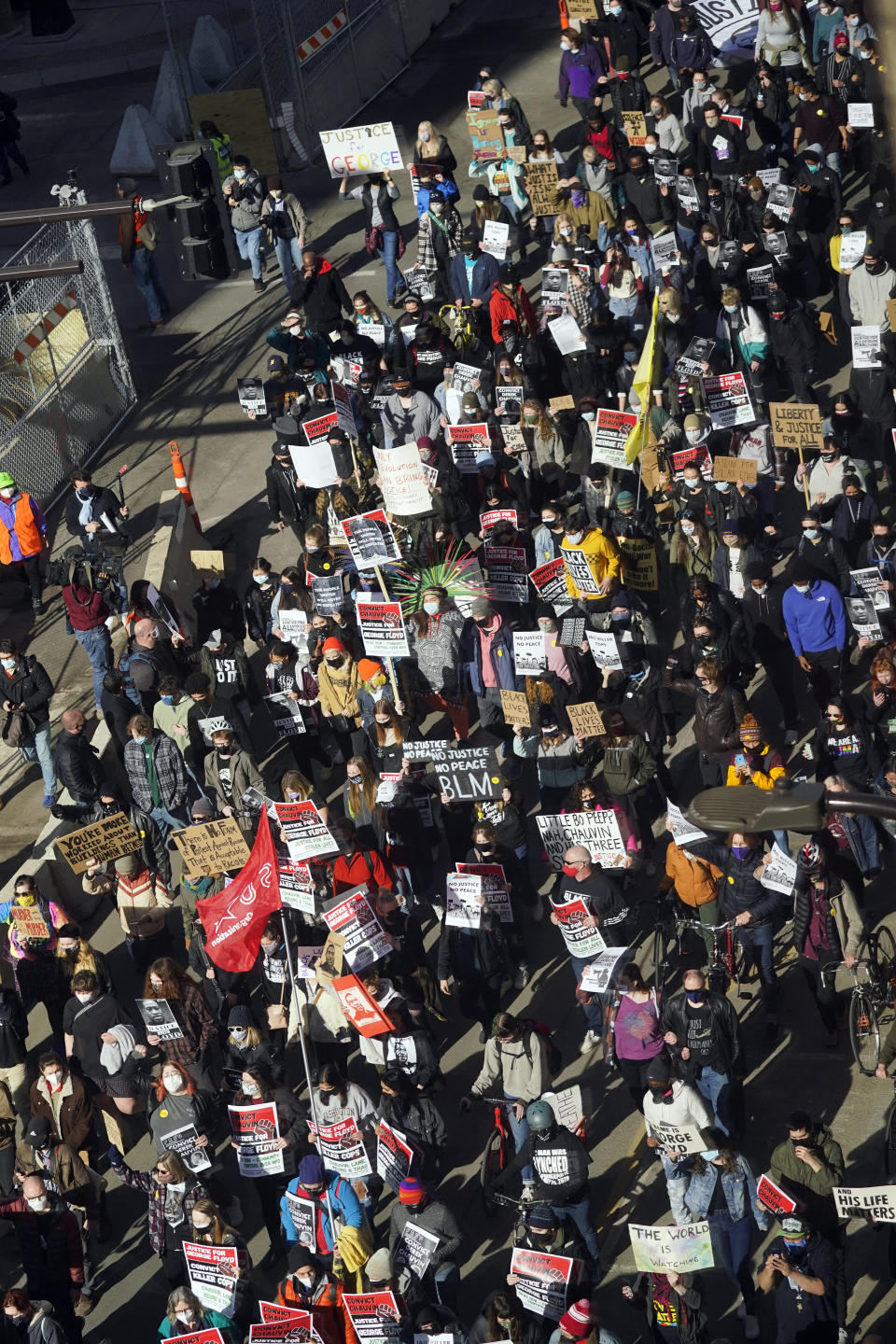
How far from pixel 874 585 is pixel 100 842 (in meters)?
6.48

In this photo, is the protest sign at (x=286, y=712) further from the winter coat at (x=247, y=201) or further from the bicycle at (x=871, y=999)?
the winter coat at (x=247, y=201)

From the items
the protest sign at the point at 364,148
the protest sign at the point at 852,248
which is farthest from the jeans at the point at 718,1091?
the protest sign at the point at 364,148

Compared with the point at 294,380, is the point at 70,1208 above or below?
below

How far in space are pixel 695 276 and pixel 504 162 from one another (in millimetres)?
3908

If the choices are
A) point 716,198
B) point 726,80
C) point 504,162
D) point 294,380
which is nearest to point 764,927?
point 294,380

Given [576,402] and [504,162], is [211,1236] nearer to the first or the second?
[576,402]

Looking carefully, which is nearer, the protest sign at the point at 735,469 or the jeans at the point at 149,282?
the protest sign at the point at 735,469

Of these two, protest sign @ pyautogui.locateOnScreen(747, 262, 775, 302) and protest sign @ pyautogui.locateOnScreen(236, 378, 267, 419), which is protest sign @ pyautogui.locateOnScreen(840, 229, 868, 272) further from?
protest sign @ pyautogui.locateOnScreen(236, 378, 267, 419)

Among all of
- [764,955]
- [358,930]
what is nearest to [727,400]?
[764,955]

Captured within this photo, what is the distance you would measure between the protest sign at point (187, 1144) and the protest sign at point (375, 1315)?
1.95 metres

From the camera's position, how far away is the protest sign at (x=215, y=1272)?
42.4ft

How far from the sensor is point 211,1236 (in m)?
13.0

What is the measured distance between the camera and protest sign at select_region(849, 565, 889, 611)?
16359 mm

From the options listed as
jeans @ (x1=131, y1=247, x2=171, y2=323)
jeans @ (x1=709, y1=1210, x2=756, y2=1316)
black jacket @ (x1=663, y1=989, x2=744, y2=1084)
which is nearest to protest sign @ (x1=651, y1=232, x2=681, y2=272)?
jeans @ (x1=131, y1=247, x2=171, y2=323)
